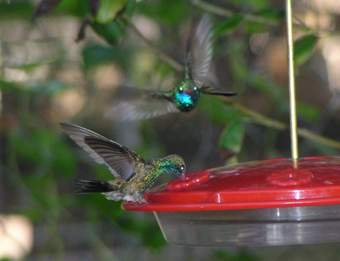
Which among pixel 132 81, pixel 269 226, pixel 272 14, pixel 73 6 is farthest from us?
pixel 132 81

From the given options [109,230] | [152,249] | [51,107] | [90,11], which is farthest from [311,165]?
[51,107]

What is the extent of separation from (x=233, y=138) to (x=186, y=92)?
1.41 ft

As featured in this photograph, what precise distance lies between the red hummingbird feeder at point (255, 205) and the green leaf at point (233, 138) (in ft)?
2.05

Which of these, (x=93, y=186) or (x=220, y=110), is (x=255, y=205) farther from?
(x=220, y=110)

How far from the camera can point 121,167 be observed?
2053 millimetres

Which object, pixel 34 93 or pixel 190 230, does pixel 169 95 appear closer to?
pixel 190 230

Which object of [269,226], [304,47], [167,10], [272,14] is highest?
[167,10]

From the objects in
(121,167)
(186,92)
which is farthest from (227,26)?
(121,167)

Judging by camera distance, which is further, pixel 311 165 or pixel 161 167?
pixel 161 167

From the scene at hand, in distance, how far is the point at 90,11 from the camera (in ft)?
7.57

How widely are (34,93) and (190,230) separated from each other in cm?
162

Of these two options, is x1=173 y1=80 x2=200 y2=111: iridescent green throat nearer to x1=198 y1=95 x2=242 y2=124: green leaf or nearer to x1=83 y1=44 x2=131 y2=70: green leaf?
x1=198 y1=95 x2=242 y2=124: green leaf

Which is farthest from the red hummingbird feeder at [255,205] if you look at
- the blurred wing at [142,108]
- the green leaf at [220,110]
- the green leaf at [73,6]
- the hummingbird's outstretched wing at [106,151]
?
the green leaf at [73,6]

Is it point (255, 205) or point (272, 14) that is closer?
point (255, 205)
